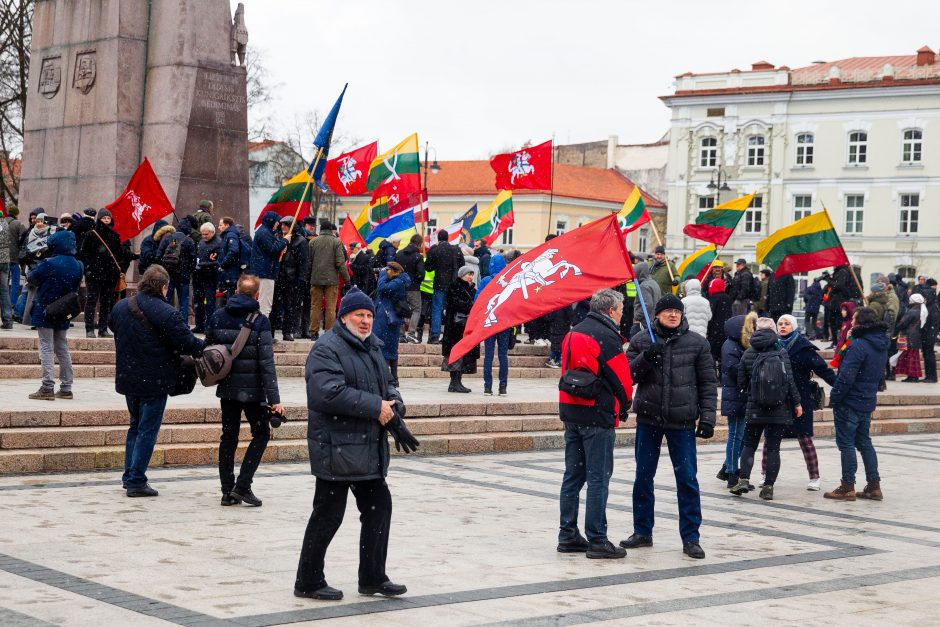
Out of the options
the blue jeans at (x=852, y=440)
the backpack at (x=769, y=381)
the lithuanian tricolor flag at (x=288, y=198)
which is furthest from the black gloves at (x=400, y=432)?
the lithuanian tricolor flag at (x=288, y=198)

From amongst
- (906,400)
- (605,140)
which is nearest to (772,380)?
(906,400)

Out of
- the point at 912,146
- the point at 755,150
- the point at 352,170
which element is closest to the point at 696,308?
the point at 352,170

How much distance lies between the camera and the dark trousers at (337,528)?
707 cm

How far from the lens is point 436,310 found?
21734mm

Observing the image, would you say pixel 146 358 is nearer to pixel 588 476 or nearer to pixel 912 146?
pixel 588 476

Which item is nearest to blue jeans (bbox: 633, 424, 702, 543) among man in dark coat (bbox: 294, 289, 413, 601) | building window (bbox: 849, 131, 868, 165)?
man in dark coat (bbox: 294, 289, 413, 601)

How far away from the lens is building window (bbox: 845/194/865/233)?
6919cm

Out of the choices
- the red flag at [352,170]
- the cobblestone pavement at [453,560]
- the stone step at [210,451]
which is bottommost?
the cobblestone pavement at [453,560]

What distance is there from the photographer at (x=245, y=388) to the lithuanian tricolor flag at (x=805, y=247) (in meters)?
8.28

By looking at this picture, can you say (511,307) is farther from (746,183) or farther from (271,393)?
(746,183)

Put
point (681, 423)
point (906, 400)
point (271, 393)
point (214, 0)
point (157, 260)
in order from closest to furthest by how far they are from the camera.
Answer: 1. point (681, 423)
2. point (271, 393)
3. point (157, 260)
4. point (214, 0)
5. point (906, 400)

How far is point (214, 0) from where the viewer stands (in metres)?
20.9

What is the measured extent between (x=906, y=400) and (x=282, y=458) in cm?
1291

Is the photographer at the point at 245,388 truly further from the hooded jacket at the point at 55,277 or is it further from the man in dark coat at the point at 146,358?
the hooded jacket at the point at 55,277
